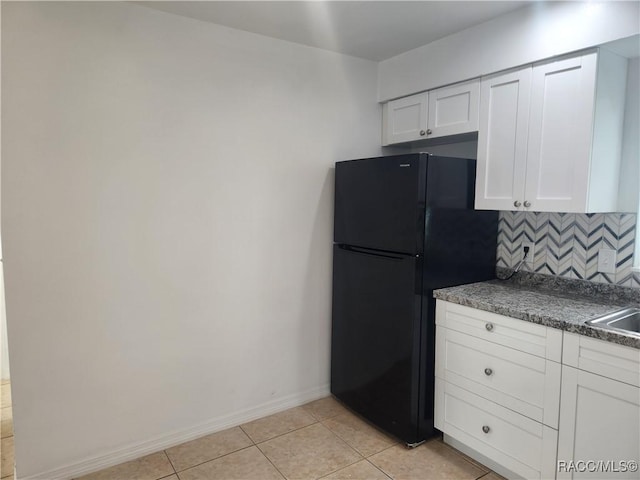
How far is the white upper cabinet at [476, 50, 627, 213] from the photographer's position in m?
1.95

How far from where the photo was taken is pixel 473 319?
214cm

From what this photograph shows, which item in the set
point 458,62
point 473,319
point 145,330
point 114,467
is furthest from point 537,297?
point 114,467

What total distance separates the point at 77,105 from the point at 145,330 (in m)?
1.18

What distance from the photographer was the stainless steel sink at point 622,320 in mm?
1780

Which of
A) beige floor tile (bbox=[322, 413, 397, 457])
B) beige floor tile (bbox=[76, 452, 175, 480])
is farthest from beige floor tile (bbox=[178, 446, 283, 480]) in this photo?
beige floor tile (bbox=[322, 413, 397, 457])

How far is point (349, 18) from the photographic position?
228cm

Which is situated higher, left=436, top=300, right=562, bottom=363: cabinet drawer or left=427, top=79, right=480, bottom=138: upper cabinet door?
left=427, top=79, right=480, bottom=138: upper cabinet door

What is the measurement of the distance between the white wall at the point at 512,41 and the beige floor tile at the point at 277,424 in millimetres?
2223

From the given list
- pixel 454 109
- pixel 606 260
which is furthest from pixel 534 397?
pixel 454 109

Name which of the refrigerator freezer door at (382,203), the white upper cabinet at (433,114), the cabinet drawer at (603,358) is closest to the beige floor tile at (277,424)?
the refrigerator freezer door at (382,203)

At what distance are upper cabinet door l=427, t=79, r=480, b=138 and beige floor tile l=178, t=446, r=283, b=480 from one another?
2.14m

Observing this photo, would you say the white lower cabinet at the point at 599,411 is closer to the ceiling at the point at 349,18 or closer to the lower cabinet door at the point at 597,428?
the lower cabinet door at the point at 597,428

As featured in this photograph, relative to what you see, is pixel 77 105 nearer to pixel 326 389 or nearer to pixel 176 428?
pixel 176 428

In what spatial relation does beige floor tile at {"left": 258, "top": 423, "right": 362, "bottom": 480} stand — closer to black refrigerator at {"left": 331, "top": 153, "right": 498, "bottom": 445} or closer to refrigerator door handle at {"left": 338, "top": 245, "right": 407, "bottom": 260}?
black refrigerator at {"left": 331, "top": 153, "right": 498, "bottom": 445}
